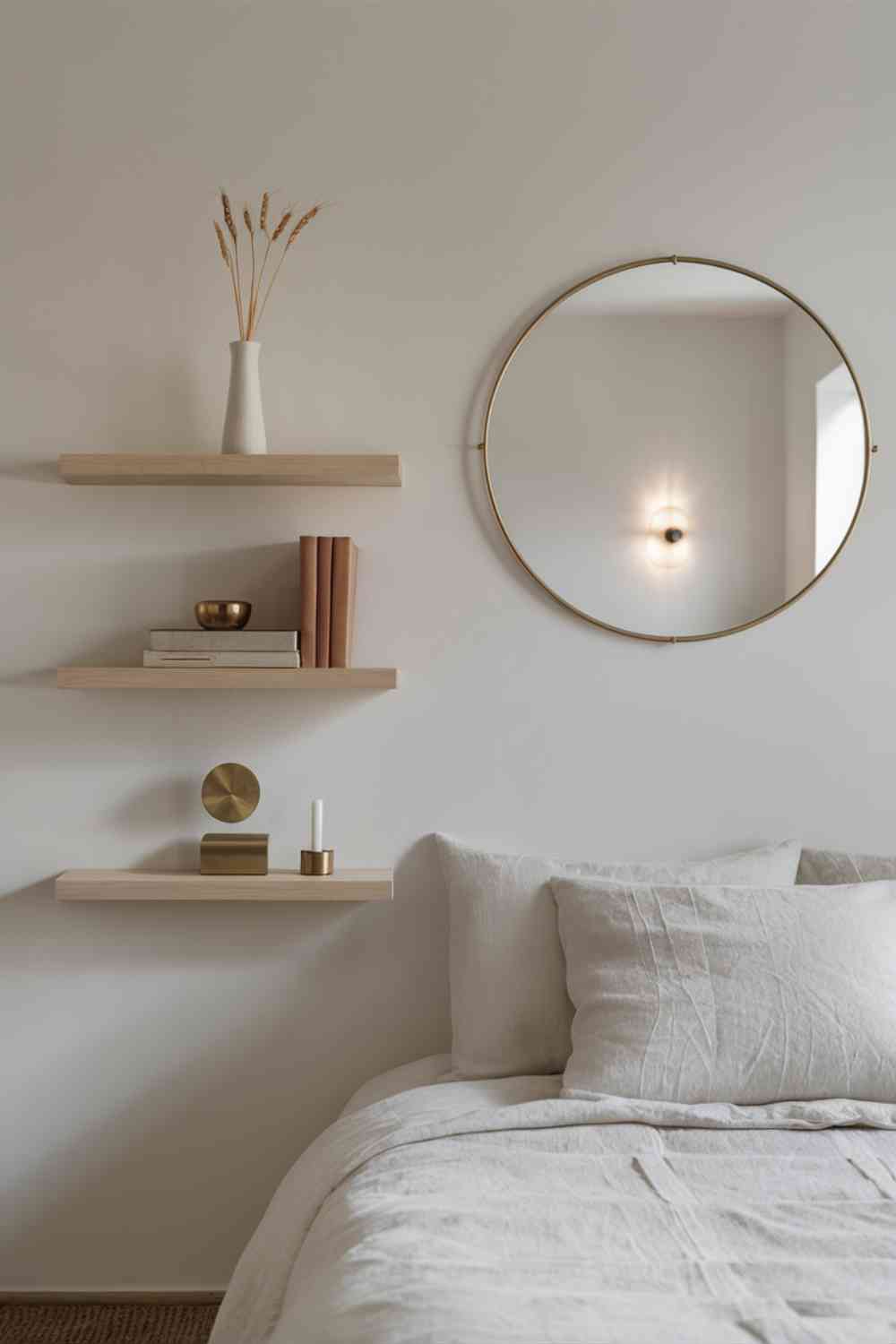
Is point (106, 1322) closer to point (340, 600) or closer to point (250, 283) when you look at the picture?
point (340, 600)

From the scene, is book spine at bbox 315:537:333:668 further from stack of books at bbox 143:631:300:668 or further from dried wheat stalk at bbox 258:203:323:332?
dried wheat stalk at bbox 258:203:323:332

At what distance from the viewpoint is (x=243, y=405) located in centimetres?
226

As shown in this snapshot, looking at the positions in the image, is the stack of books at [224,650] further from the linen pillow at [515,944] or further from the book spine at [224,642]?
the linen pillow at [515,944]

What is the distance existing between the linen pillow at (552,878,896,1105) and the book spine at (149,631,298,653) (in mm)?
712

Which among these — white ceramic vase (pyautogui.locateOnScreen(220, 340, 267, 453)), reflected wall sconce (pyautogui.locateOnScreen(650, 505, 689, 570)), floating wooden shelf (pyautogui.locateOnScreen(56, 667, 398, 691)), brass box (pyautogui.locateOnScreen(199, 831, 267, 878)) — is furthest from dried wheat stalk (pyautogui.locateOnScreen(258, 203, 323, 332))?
brass box (pyautogui.locateOnScreen(199, 831, 267, 878))

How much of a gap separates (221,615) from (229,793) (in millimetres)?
348

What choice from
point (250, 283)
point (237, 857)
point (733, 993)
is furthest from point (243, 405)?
point (733, 993)

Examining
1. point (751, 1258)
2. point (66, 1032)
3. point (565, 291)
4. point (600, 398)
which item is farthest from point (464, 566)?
point (751, 1258)

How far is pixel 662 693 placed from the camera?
2398 millimetres

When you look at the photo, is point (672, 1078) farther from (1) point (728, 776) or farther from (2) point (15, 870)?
(2) point (15, 870)

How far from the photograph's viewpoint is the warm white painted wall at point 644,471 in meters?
2.37

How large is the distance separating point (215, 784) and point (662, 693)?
886 mm

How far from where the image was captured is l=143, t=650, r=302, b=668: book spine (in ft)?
7.29

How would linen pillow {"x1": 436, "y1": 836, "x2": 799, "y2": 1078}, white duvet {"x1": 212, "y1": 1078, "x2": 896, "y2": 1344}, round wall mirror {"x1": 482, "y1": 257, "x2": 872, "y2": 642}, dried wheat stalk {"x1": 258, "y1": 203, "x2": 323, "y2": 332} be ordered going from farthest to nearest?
round wall mirror {"x1": 482, "y1": 257, "x2": 872, "y2": 642} → dried wheat stalk {"x1": 258, "y1": 203, "x2": 323, "y2": 332} → linen pillow {"x1": 436, "y1": 836, "x2": 799, "y2": 1078} → white duvet {"x1": 212, "y1": 1078, "x2": 896, "y2": 1344}
